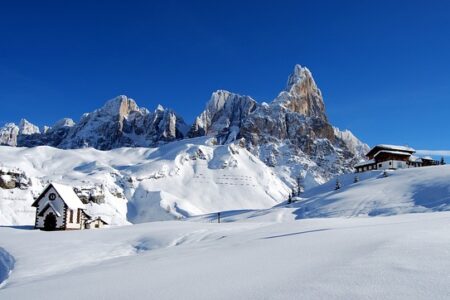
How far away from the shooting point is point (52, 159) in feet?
460

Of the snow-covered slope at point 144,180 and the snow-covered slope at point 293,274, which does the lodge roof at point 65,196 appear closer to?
the snow-covered slope at point 144,180

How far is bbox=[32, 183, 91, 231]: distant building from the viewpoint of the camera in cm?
4578

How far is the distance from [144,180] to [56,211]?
265ft

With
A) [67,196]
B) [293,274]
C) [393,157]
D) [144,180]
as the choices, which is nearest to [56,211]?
[67,196]

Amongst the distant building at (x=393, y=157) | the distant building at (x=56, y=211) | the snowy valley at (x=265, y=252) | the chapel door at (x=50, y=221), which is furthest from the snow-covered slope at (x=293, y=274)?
the distant building at (x=393, y=157)

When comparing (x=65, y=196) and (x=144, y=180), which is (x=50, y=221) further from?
(x=144, y=180)

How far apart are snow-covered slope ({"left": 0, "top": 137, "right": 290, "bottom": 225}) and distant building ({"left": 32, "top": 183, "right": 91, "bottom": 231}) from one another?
17.6 m

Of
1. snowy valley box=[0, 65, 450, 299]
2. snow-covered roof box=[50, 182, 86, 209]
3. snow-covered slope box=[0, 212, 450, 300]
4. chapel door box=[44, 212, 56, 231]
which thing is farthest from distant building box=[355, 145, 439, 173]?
snow-covered slope box=[0, 212, 450, 300]

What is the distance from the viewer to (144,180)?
127 metres

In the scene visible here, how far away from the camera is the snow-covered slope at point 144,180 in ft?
252

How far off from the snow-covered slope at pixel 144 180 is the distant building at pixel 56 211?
17.6 meters

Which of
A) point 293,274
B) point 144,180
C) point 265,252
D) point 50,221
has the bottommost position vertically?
point 50,221

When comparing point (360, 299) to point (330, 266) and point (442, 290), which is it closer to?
point (442, 290)

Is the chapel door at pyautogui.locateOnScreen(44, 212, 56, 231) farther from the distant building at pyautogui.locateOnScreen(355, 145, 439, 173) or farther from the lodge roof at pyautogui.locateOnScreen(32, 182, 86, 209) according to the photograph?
the distant building at pyautogui.locateOnScreen(355, 145, 439, 173)
